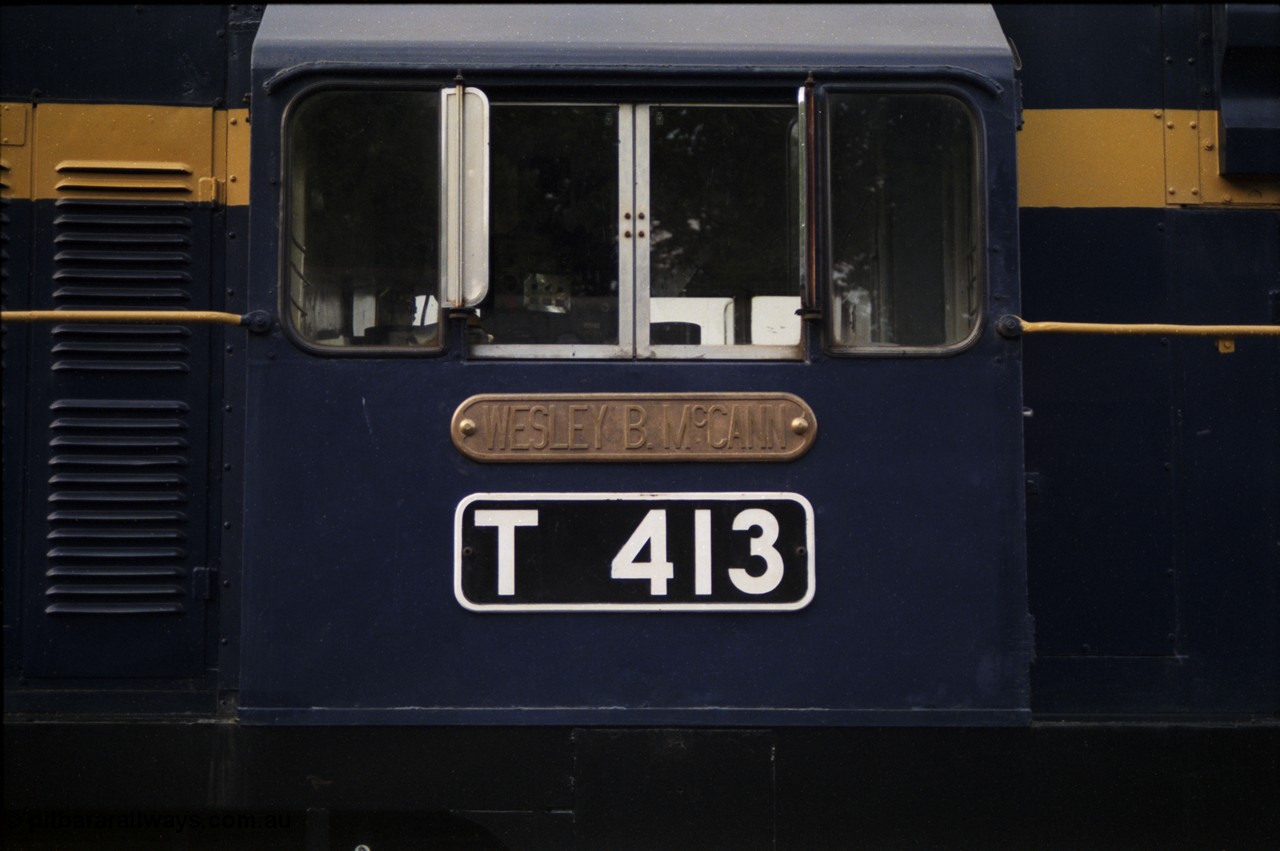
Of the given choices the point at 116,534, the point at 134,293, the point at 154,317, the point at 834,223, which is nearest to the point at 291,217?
the point at 154,317

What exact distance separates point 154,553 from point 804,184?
1.81 metres

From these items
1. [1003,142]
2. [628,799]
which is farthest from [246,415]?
[1003,142]

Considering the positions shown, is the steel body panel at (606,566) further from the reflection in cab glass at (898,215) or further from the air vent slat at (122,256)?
the air vent slat at (122,256)

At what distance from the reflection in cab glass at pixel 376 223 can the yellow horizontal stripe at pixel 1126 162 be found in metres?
1.52

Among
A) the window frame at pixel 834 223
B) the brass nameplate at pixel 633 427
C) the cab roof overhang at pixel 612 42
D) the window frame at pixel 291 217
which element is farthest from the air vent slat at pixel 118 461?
the window frame at pixel 834 223

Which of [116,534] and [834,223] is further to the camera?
[116,534]

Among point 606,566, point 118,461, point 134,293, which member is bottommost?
point 606,566

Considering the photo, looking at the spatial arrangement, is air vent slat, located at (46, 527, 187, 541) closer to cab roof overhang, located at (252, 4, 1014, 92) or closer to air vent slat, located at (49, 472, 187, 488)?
air vent slat, located at (49, 472, 187, 488)

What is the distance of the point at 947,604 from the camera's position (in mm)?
2498

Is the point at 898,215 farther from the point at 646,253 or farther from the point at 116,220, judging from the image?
the point at 116,220

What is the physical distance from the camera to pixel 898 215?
2561 mm

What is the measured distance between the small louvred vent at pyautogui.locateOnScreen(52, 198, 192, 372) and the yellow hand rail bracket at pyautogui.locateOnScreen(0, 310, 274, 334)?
7.4 inches

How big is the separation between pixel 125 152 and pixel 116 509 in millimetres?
905

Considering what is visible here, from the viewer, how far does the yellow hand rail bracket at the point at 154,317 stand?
249cm
